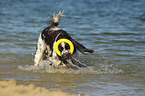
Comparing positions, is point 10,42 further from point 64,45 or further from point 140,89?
A: point 140,89

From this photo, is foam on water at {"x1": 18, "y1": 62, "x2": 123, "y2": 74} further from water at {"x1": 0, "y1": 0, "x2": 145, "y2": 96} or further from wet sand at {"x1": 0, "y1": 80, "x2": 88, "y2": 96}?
wet sand at {"x1": 0, "y1": 80, "x2": 88, "y2": 96}

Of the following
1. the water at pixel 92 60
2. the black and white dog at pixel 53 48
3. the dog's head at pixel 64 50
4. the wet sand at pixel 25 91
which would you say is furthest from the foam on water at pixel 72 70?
the wet sand at pixel 25 91

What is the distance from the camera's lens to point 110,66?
25.5ft

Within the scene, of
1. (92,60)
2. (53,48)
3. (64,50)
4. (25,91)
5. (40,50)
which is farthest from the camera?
(92,60)

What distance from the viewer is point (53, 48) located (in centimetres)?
706

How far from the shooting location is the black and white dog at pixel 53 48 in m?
6.63

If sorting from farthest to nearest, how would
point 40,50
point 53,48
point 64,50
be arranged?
point 40,50 < point 53,48 < point 64,50

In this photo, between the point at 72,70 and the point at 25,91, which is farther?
the point at 72,70

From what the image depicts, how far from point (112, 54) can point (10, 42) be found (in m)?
3.74

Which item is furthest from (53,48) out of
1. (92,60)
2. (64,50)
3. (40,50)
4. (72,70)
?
(92,60)

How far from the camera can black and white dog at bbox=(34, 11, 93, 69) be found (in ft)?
21.8

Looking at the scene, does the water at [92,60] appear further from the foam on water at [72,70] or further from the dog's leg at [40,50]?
the dog's leg at [40,50]

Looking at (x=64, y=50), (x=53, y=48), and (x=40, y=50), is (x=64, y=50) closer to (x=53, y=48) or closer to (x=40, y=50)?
(x=53, y=48)

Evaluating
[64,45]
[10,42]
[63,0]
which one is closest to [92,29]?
[10,42]
